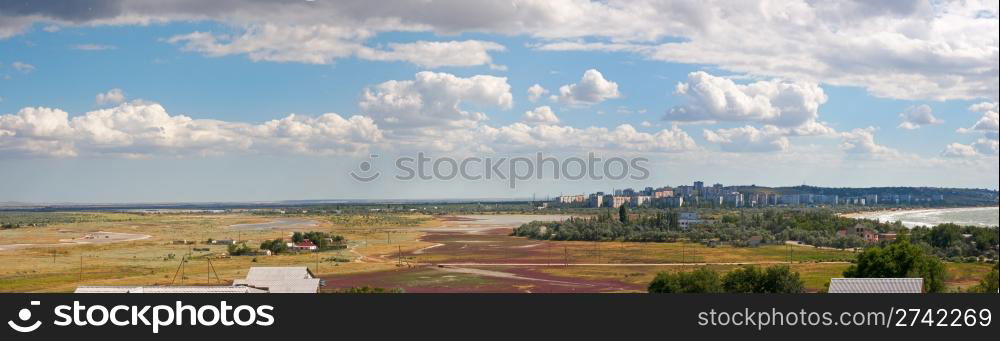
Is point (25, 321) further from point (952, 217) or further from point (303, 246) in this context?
point (952, 217)

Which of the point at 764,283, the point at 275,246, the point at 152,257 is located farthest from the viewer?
the point at 275,246

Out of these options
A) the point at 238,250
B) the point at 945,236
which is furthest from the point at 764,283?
the point at 238,250

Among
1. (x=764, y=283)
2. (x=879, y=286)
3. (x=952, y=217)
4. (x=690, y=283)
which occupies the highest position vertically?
(x=952, y=217)

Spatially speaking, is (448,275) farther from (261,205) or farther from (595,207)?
(261,205)

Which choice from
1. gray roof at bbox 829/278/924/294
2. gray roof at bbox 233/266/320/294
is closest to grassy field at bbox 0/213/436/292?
gray roof at bbox 233/266/320/294

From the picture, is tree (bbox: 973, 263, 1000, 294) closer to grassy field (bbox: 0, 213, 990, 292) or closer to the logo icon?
grassy field (bbox: 0, 213, 990, 292)

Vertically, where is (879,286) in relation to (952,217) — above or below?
below

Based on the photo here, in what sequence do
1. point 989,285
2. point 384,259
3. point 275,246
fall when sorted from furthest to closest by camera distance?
point 275,246 → point 384,259 → point 989,285
